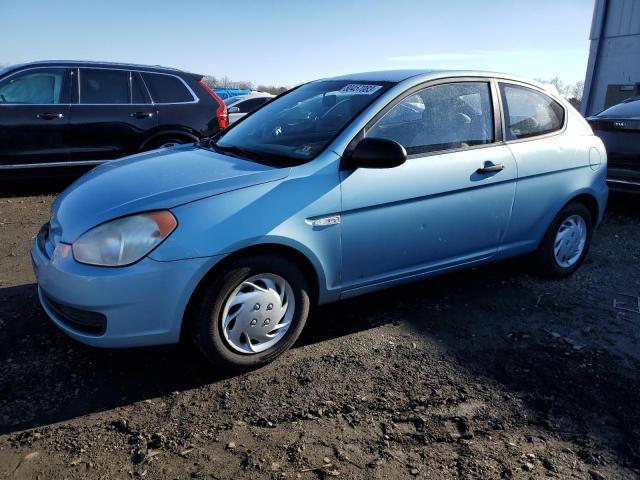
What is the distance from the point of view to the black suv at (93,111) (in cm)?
648

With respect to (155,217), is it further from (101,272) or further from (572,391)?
(572,391)

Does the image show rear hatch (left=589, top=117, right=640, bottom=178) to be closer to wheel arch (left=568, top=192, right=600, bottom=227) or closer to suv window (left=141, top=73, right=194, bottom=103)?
wheel arch (left=568, top=192, right=600, bottom=227)

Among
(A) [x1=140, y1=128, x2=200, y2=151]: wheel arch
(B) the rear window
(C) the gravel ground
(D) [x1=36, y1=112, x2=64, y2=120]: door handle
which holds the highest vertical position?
(D) [x1=36, y1=112, x2=64, y2=120]: door handle

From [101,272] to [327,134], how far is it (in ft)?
5.07

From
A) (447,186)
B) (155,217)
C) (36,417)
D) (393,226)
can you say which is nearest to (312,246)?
(393,226)

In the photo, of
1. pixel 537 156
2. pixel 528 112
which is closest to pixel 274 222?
pixel 537 156

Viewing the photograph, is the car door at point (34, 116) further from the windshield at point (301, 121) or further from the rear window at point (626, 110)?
the rear window at point (626, 110)

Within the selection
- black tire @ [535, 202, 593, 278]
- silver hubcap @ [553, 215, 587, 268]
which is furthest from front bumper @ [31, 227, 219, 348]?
silver hubcap @ [553, 215, 587, 268]

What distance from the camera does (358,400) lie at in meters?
2.74

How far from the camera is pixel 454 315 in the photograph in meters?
3.75

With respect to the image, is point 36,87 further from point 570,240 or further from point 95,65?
point 570,240

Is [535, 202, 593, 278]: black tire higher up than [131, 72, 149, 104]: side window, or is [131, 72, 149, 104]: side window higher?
[131, 72, 149, 104]: side window

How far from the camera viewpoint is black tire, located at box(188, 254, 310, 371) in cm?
271

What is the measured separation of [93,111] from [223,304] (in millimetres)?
5095
